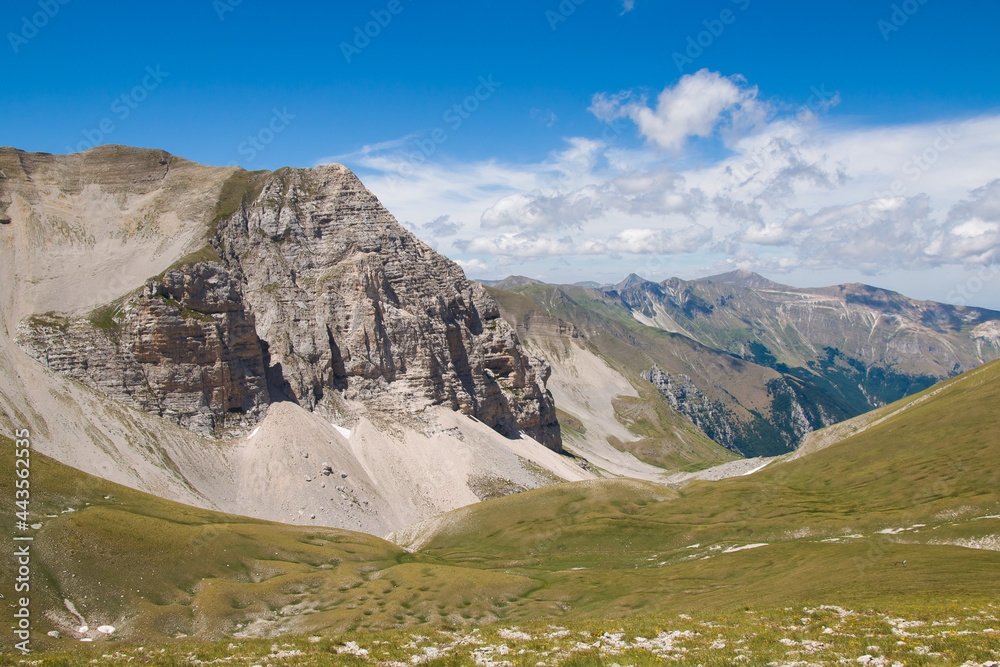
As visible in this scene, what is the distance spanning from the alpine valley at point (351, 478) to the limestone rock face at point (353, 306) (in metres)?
0.58

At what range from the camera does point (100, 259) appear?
11638 cm

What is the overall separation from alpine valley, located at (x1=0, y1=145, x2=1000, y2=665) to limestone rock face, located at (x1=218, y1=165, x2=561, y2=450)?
0.58 metres

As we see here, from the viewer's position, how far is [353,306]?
125062mm

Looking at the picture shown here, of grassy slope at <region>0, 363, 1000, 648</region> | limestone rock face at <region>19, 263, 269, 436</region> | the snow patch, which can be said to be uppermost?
limestone rock face at <region>19, 263, 269, 436</region>

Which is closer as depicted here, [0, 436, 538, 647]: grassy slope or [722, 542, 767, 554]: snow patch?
[0, 436, 538, 647]: grassy slope

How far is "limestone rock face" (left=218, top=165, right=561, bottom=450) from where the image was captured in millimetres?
122188

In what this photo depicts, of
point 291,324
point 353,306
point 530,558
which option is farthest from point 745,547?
point 291,324

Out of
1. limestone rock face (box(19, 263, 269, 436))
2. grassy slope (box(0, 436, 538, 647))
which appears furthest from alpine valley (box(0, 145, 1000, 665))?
limestone rock face (box(19, 263, 269, 436))

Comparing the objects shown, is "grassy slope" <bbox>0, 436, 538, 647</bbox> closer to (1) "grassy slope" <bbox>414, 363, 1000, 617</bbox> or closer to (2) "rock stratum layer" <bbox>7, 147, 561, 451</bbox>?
(1) "grassy slope" <bbox>414, 363, 1000, 617</bbox>

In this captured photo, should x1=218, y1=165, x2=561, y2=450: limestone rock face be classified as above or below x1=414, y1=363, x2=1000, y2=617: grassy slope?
above

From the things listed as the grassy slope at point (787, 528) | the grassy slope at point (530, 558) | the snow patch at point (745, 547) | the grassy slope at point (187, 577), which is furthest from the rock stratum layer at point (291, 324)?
the snow patch at point (745, 547)

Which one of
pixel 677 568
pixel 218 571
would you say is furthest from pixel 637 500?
pixel 218 571

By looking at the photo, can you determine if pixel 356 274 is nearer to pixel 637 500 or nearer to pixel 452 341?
pixel 452 341

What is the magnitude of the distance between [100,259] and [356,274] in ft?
160
